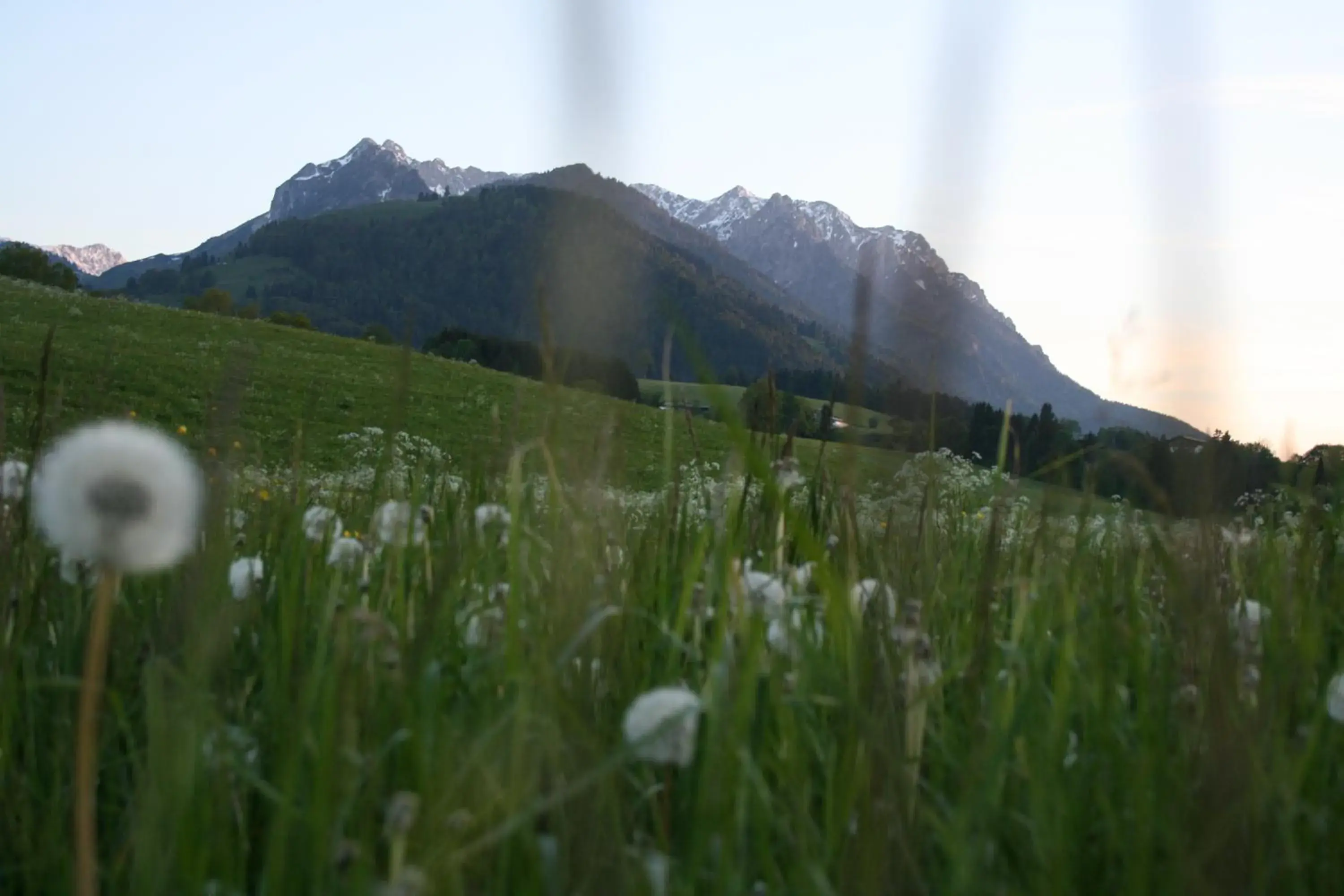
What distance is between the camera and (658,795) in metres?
1.37

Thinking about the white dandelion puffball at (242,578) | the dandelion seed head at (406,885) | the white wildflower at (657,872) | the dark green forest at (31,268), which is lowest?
the white wildflower at (657,872)

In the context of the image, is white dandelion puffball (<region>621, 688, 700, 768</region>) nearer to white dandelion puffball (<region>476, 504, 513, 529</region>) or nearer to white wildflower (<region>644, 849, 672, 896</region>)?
white wildflower (<region>644, 849, 672, 896</region>)

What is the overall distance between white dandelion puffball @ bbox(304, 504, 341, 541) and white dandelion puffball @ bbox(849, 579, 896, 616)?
1.13 metres

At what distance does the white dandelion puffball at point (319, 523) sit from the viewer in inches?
95.8

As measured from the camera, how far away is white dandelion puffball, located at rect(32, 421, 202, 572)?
3.02 feet

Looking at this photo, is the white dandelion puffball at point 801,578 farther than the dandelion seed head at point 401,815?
Yes

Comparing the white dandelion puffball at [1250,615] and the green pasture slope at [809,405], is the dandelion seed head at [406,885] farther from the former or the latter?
the white dandelion puffball at [1250,615]

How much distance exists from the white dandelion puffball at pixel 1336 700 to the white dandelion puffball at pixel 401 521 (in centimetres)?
146

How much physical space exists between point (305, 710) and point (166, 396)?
24.6 m

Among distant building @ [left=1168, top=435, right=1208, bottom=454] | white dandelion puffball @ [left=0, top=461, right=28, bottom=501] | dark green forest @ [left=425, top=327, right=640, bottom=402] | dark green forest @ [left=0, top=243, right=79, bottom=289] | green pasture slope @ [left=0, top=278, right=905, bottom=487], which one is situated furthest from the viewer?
dark green forest @ [left=0, top=243, right=79, bottom=289]

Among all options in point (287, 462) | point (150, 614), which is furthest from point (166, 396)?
point (150, 614)

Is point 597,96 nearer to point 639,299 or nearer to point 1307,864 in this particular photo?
point 639,299

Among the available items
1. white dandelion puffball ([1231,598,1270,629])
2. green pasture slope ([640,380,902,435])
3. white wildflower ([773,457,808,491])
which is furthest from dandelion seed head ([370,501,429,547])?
white dandelion puffball ([1231,598,1270,629])

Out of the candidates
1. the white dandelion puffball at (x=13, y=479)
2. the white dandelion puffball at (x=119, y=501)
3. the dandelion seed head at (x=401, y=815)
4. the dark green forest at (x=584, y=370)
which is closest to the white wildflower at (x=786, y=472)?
the dark green forest at (x=584, y=370)
